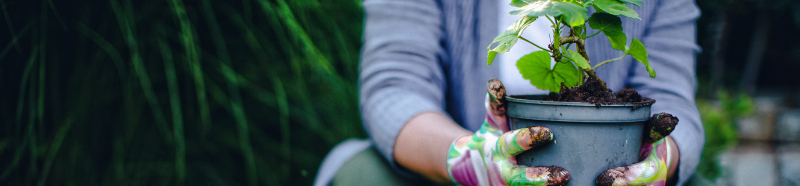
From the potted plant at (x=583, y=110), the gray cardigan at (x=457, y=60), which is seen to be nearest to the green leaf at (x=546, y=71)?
the potted plant at (x=583, y=110)

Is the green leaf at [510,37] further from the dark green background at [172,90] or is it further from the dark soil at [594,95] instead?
the dark green background at [172,90]

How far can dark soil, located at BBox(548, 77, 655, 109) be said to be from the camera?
16.8 inches

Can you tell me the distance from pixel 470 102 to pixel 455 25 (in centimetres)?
17

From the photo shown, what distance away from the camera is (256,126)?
1032 millimetres

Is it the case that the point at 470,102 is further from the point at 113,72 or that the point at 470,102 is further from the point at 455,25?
the point at 113,72

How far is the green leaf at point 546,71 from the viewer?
1.54 ft

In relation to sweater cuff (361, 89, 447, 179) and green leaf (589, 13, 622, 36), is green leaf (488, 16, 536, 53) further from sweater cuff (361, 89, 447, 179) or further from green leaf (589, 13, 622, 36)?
sweater cuff (361, 89, 447, 179)

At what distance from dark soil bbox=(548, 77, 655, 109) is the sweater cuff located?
0.36 meters

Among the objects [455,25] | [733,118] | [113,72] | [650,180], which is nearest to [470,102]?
[455,25]

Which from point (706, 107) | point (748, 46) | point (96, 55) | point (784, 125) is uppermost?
point (96, 55)

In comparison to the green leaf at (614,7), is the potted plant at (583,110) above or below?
below

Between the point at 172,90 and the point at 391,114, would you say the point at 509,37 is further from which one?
the point at 172,90

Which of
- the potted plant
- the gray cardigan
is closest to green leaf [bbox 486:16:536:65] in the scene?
the potted plant

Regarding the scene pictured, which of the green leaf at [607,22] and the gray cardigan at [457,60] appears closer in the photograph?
the green leaf at [607,22]
